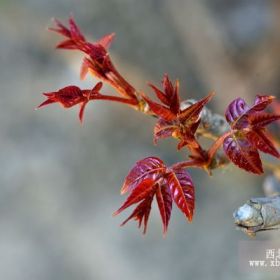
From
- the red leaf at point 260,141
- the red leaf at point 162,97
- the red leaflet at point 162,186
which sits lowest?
the red leaflet at point 162,186

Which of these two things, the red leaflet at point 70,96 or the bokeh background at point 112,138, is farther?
the bokeh background at point 112,138

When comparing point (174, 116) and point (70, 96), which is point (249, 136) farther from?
point (70, 96)

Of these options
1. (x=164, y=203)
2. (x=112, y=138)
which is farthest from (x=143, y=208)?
(x=112, y=138)

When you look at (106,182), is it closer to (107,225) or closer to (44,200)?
(107,225)

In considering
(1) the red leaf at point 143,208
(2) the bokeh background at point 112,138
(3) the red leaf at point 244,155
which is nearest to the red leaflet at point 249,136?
(3) the red leaf at point 244,155

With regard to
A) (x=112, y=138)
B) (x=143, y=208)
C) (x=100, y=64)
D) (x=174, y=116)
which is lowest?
(x=143, y=208)

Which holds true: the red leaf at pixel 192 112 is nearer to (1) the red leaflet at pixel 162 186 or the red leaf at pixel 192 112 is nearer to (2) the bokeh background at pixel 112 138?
(1) the red leaflet at pixel 162 186

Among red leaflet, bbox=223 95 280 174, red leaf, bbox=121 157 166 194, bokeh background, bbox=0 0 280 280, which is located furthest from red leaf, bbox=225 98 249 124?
bokeh background, bbox=0 0 280 280

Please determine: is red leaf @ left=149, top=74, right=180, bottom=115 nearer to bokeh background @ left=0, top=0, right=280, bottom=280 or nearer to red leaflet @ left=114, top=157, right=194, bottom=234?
red leaflet @ left=114, top=157, right=194, bottom=234
